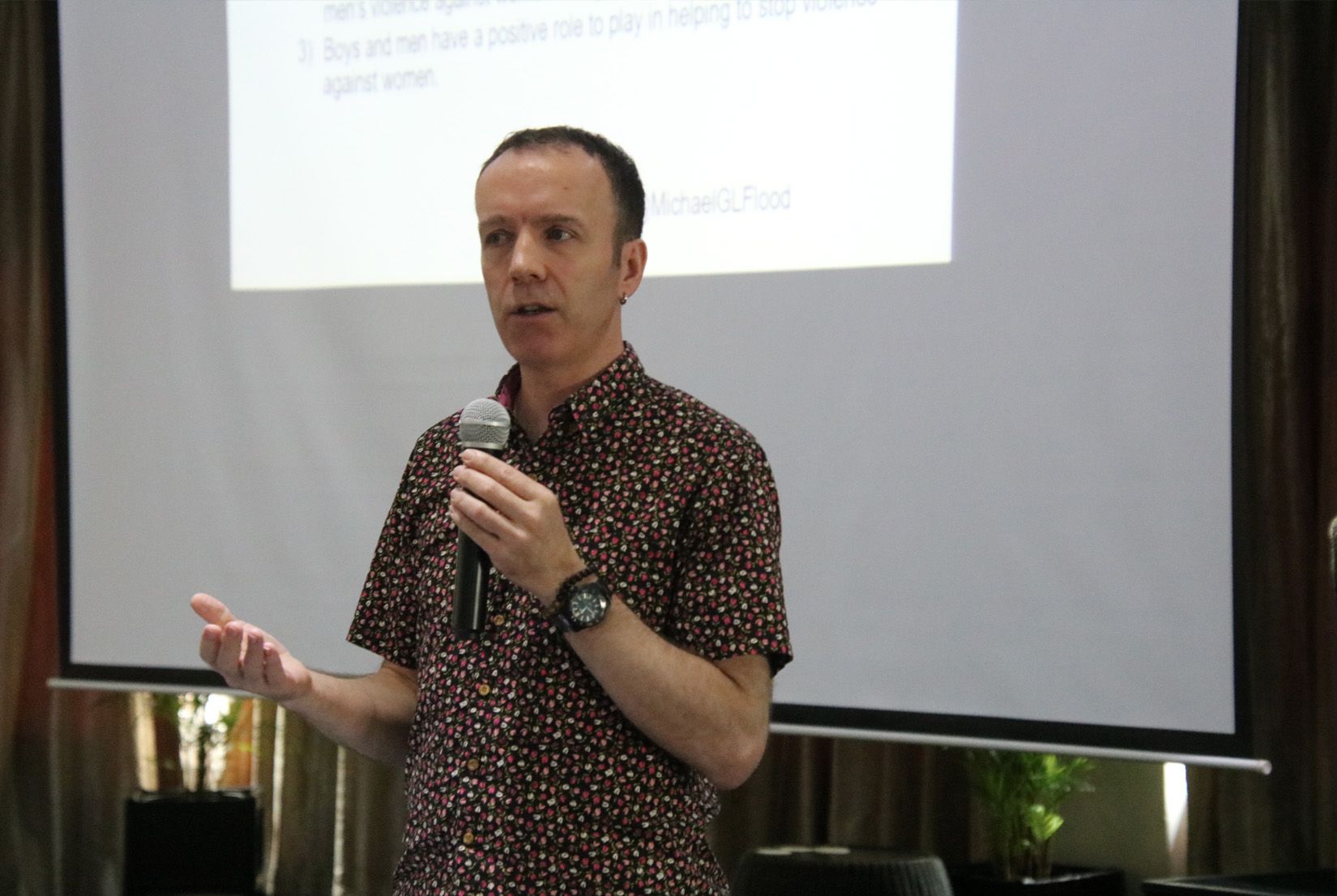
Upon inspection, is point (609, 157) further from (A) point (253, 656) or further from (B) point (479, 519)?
(A) point (253, 656)

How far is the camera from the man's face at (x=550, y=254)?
5.27 feet

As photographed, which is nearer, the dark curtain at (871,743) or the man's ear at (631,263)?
the man's ear at (631,263)

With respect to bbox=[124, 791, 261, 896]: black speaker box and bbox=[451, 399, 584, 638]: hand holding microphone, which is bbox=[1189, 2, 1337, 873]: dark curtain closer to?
bbox=[451, 399, 584, 638]: hand holding microphone

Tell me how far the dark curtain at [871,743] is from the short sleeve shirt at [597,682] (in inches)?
57.4

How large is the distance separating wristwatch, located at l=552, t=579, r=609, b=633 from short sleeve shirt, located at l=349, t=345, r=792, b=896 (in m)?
0.16

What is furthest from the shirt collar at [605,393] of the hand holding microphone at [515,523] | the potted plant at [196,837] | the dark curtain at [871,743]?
the potted plant at [196,837]

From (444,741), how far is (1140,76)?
72.9 inches

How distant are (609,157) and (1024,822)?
2057mm

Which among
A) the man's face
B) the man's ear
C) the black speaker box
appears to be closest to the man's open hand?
the man's face

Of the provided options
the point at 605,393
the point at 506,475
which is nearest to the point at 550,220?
the point at 605,393

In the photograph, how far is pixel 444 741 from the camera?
5.17 feet

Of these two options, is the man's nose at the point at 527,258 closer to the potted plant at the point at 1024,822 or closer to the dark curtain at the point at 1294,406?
the dark curtain at the point at 1294,406

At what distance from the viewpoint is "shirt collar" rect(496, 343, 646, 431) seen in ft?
5.37

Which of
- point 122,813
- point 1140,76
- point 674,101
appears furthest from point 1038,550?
point 122,813
